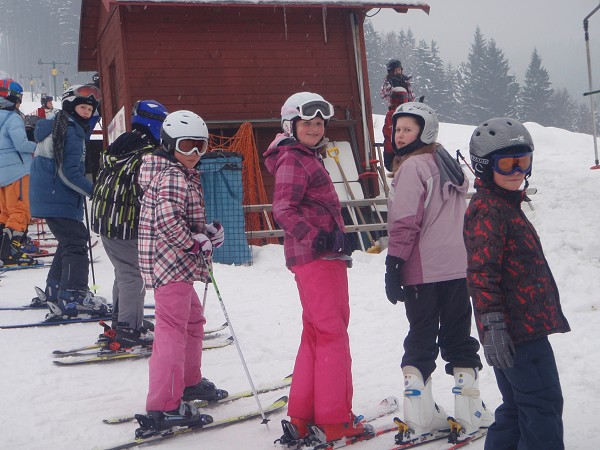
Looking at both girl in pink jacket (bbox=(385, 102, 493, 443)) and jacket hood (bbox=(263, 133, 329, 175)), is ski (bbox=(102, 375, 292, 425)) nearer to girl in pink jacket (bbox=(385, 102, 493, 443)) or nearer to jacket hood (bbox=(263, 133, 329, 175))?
girl in pink jacket (bbox=(385, 102, 493, 443))

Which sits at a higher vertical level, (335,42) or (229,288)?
(335,42)

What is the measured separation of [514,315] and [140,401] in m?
2.75

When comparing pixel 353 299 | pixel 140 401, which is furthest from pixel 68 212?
pixel 353 299

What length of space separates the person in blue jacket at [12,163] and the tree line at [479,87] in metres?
64.5

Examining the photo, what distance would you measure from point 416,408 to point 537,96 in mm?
74364

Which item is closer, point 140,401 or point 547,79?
point 140,401

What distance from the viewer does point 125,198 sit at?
5.24 metres

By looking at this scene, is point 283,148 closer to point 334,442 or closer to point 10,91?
point 334,442

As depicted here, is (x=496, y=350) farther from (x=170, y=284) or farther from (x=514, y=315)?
(x=170, y=284)

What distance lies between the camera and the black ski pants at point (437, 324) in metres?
3.72

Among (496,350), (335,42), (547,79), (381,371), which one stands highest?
(547,79)

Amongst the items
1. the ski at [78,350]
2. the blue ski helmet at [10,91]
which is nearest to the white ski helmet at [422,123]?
the ski at [78,350]

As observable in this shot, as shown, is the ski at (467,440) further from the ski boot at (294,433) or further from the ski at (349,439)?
the ski boot at (294,433)

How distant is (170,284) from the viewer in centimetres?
407
